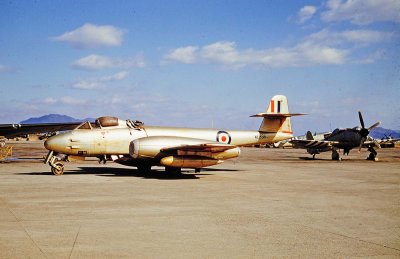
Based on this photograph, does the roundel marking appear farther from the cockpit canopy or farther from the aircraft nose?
the aircraft nose

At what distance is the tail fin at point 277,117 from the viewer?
70.6 ft

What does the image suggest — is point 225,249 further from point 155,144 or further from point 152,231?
point 155,144

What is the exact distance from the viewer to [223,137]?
787 inches

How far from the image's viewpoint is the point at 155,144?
16484 millimetres

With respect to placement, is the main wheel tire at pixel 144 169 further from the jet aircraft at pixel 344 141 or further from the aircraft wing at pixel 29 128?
the jet aircraft at pixel 344 141

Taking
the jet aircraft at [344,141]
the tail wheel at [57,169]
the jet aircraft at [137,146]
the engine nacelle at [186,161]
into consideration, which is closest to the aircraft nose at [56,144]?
the jet aircraft at [137,146]

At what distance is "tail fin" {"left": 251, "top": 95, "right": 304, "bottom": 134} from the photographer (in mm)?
21531

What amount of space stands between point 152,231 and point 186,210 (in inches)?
86.6

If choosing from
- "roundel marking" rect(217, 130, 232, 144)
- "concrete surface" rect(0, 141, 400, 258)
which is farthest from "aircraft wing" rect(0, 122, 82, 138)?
"concrete surface" rect(0, 141, 400, 258)

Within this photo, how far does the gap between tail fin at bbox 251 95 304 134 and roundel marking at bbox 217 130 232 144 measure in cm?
238

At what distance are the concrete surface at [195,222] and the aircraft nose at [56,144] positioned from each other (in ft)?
11.2

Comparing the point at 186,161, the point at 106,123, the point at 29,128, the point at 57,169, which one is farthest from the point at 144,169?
the point at 29,128

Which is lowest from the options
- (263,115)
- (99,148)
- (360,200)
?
(360,200)

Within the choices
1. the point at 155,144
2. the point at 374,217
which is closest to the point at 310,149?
the point at 155,144
